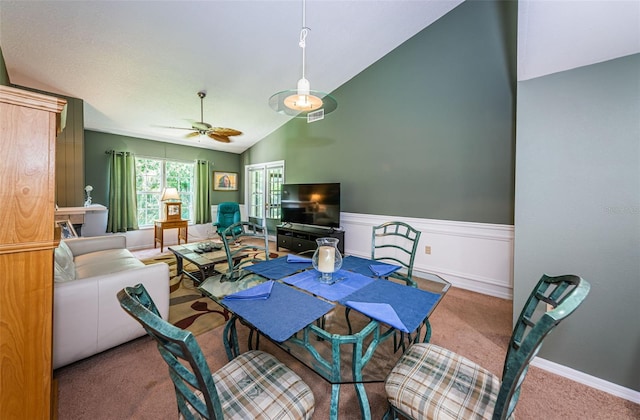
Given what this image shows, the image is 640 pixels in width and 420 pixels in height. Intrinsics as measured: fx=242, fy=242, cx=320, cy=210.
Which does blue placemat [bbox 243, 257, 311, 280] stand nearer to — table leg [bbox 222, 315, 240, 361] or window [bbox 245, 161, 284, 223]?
table leg [bbox 222, 315, 240, 361]

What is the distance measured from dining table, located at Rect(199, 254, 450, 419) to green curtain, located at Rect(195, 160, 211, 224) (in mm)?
4749

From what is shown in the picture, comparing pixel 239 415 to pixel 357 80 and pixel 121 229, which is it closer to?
pixel 357 80

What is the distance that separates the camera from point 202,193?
5934mm

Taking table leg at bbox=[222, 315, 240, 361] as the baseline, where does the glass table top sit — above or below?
above

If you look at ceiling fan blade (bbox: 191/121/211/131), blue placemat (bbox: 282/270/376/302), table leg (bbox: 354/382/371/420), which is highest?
ceiling fan blade (bbox: 191/121/211/131)

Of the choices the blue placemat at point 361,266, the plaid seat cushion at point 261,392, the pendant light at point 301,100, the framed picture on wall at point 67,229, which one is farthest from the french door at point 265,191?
the plaid seat cushion at point 261,392

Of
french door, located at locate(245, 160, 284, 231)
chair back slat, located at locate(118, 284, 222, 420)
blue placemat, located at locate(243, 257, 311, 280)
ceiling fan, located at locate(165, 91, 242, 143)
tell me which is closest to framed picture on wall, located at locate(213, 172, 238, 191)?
french door, located at locate(245, 160, 284, 231)

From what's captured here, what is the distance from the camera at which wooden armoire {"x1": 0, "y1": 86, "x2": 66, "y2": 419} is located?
3.16 feet

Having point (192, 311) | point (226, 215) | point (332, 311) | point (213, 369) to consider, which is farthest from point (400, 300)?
point (226, 215)

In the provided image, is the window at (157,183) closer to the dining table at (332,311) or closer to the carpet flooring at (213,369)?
the carpet flooring at (213,369)

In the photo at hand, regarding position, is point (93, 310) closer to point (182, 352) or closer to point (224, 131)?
point (182, 352)

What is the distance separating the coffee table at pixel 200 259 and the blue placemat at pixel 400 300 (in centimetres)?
183

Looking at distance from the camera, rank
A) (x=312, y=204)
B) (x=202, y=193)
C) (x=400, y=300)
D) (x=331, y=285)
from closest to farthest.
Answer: (x=400, y=300), (x=331, y=285), (x=312, y=204), (x=202, y=193)

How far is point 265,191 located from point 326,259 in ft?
16.1
